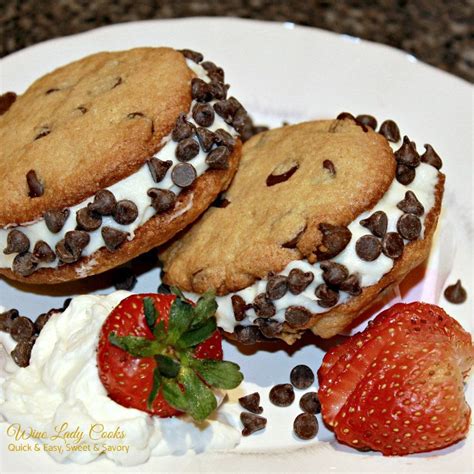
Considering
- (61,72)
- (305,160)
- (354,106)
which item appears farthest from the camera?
(354,106)

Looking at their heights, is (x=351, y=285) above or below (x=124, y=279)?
above

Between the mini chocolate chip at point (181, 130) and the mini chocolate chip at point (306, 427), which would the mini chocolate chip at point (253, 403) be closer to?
the mini chocolate chip at point (306, 427)

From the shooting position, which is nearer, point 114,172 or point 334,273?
point 334,273

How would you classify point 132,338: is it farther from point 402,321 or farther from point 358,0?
point 358,0

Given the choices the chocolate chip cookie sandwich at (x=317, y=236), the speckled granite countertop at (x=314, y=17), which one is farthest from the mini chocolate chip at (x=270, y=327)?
the speckled granite countertop at (x=314, y=17)

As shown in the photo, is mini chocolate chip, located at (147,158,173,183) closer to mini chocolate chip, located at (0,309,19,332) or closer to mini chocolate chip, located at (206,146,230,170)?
mini chocolate chip, located at (206,146,230,170)

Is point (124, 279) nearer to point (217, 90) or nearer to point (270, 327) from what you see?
point (270, 327)

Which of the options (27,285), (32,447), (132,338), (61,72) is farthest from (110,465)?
(61,72)

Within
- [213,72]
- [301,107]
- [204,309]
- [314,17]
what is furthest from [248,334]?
[314,17]
